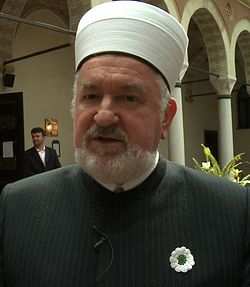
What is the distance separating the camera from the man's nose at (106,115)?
112 centimetres

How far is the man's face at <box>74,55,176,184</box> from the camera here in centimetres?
114

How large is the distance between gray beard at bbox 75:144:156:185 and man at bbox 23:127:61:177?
5.77 meters

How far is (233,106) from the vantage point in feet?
63.4

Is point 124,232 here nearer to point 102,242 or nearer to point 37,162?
point 102,242

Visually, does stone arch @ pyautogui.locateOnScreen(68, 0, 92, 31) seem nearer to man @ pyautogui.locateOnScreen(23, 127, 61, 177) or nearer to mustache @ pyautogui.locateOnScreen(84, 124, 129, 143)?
man @ pyautogui.locateOnScreen(23, 127, 61, 177)

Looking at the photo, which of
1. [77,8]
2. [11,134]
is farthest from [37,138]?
[77,8]

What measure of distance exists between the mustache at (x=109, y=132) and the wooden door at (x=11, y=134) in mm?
6368

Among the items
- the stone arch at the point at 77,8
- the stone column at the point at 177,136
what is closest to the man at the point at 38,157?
the stone arch at the point at 77,8

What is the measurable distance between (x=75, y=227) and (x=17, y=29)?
9090mm

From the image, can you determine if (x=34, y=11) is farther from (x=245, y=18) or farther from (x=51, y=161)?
(x=245, y=18)

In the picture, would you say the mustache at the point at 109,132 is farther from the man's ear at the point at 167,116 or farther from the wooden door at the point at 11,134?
the wooden door at the point at 11,134

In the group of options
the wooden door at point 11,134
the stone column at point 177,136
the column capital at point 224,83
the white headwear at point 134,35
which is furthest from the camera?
the column capital at point 224,83

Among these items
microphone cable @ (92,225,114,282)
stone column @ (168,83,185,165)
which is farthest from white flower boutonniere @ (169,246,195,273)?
stone column @ (168,83,185,165)

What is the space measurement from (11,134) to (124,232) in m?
6.59
